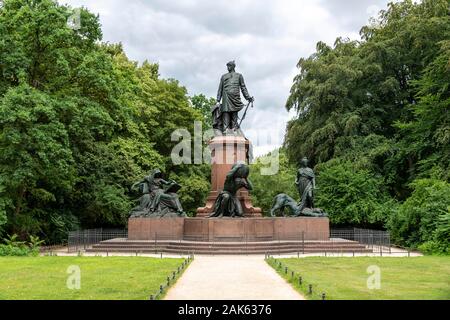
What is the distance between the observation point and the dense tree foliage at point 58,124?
26.0m

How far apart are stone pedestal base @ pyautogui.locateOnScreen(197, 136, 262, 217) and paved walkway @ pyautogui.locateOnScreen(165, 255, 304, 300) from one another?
333 inches

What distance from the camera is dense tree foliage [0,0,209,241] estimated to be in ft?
85.3

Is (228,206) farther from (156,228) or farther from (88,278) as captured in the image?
(88,278)

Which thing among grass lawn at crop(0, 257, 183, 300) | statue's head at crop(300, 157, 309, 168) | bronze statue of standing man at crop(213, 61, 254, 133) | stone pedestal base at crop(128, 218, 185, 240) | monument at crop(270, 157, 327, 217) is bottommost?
grass lawn at crop(0, 257, 183, 300)

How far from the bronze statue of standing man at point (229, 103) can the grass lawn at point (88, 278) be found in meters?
11.3

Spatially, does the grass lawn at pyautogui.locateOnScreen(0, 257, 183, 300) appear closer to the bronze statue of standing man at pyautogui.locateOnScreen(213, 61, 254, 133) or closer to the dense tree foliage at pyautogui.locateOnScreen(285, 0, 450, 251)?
the bronze statue of standing man at pyautogui.locateOnScreen(213, 61, 254, 133)

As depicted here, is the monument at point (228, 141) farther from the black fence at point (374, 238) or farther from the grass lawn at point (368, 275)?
the grass lawn at point (368, 275)

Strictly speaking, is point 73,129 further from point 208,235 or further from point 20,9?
point 208,235

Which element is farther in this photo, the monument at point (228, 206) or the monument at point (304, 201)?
the monument at point (304, 201)

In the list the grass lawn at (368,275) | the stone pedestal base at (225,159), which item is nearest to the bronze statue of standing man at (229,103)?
the stone pedestal base at (225,159)

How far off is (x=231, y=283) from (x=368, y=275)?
158 inches

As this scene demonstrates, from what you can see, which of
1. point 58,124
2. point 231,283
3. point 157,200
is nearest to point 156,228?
point 157,200

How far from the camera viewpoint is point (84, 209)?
119 feet

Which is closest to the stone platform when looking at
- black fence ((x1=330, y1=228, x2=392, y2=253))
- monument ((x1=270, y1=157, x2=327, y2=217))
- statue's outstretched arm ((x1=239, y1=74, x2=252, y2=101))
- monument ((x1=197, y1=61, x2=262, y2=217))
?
monument ((x1=270, y1=157, x2=327, y2=217))
